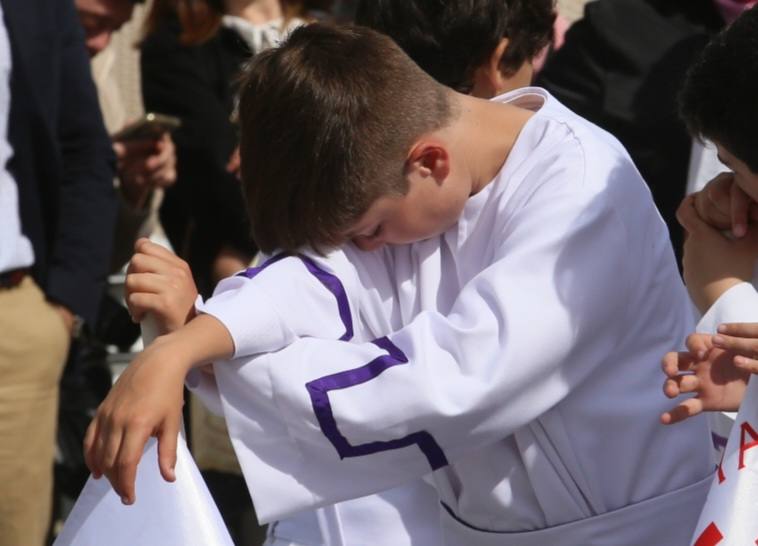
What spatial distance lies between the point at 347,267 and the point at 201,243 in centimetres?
239

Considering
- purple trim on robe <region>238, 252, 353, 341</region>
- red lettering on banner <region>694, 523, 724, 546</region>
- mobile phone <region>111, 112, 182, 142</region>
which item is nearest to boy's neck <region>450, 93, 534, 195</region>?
purple trim on robe <region>238, 252, 353, 341</region>

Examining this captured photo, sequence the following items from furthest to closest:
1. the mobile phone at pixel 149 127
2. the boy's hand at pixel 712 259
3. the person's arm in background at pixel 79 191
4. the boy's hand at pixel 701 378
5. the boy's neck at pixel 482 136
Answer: the mobile phone at pixel 149 127 → the person's arm in background at pixel 79 191 → the boy's hand at pixel 712 259 → the boy's neck at pixel 482 136 → the boy's hand at pixel 701 378

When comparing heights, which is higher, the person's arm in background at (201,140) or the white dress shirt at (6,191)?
the white dress shirt at (6,191)

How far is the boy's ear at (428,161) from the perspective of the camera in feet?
7.06

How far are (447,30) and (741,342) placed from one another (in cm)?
101

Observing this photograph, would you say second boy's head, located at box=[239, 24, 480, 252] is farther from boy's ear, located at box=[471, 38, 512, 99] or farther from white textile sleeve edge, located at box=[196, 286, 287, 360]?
boy's ear, located at box=[471, 38, 512, 99]

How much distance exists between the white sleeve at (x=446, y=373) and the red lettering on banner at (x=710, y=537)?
0.32 metres

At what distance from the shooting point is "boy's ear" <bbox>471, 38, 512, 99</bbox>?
2.75 metres

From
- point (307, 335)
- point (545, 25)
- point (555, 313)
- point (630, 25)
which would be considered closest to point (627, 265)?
point (555, 313)

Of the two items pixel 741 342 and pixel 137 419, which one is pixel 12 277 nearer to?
pixel 137 419

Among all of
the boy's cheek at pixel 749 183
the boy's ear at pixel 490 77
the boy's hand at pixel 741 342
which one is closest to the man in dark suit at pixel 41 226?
the boy's ear at pixel 490 77

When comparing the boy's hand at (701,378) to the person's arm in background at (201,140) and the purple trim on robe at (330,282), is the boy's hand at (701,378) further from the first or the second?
the person's arm in background at (201,140)

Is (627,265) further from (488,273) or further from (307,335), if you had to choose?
(307,335)

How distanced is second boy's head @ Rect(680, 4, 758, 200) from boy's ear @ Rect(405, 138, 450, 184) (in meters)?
0.33
